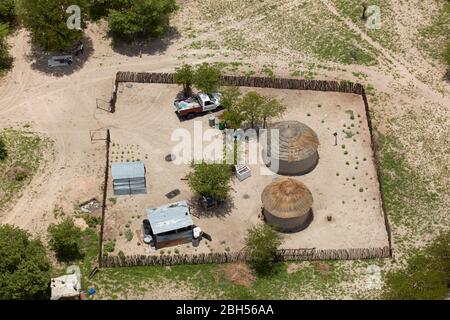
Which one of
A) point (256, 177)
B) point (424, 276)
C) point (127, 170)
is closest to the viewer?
point (424, 276)

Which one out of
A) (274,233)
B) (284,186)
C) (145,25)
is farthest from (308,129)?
(145,25)

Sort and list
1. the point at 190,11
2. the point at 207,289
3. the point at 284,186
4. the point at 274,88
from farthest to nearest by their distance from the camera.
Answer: the point at 190,11 → the point at 274,88 → the point at 284,186 → the point at 207,289

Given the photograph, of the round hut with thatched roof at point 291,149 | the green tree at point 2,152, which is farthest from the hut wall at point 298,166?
the green tree at point 2,152

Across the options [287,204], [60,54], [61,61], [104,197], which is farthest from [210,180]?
[60,54]

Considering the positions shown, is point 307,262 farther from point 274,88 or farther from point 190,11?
point 190,11

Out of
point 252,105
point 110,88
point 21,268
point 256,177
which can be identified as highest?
point 252,105

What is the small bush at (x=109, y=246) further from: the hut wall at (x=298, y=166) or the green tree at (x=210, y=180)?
the hut wall at (x=298, y=166)

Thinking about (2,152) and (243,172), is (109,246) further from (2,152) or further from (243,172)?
(2,152)
